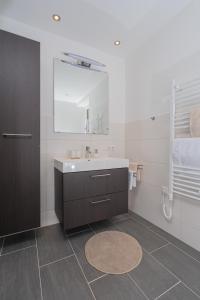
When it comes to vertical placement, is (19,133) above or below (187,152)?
above

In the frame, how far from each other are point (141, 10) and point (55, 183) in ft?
6.55

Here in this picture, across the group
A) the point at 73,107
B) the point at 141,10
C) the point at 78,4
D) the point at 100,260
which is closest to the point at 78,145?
the point at 73,107

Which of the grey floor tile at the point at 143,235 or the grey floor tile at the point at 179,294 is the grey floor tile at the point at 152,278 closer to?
the grey floor tile at the point at 179,294

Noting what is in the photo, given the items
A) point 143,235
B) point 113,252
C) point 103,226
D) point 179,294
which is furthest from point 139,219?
point 179,294

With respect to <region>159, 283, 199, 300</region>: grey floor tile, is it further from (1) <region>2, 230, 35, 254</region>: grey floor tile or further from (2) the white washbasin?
(1) <region>2, 230, 35, 254</region>: grey floor tile

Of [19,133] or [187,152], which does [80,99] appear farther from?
[187,152]

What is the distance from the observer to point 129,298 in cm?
99

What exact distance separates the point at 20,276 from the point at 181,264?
4.10 feet

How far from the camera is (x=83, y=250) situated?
143cm

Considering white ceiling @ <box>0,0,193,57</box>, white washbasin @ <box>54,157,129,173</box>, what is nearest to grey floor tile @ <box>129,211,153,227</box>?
white washbasin @ <box>54,157,129,173</box>

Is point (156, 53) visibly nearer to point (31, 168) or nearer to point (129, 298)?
point (31, 168)

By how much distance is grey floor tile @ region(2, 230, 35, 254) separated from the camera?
1447mm

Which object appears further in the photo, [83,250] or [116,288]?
[83,250]

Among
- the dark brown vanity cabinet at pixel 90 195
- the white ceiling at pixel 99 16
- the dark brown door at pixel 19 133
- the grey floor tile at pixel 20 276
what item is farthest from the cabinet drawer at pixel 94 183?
the white ceiling at pixel 99 16
